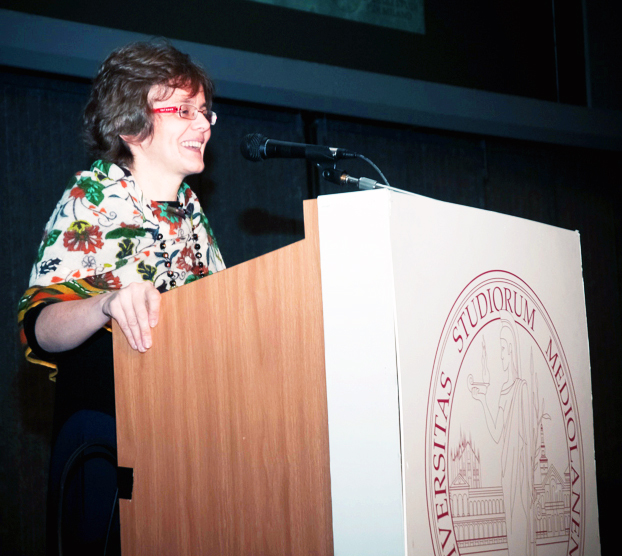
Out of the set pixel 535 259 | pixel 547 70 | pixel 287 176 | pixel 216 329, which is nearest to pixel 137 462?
pixel 216 329

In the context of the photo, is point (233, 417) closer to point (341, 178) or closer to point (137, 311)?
point (137, 311)

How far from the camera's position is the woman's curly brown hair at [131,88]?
1.42 m

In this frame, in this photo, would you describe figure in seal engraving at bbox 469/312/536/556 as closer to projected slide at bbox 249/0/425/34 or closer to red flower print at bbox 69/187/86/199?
red flower print at bbox 69/187/86/199

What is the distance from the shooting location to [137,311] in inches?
37.4

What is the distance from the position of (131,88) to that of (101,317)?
653 millimetres

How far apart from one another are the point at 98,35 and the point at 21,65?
340 millimetres

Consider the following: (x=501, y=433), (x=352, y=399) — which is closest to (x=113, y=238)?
(x=352, y=399)

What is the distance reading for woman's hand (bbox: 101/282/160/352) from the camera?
950 mm

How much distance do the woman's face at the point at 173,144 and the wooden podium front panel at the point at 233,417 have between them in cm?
51

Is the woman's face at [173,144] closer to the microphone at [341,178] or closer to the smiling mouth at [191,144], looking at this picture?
the smiling mouth at [191,144]

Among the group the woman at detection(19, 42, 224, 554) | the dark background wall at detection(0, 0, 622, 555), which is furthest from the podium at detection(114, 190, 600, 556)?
the dark background wall at detection(0, 0, 622, 555)

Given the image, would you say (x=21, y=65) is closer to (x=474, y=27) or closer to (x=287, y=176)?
(x=287, y=176)

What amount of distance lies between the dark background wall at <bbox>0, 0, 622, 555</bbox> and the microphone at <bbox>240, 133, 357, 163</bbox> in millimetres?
1696

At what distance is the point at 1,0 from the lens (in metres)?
2.47
